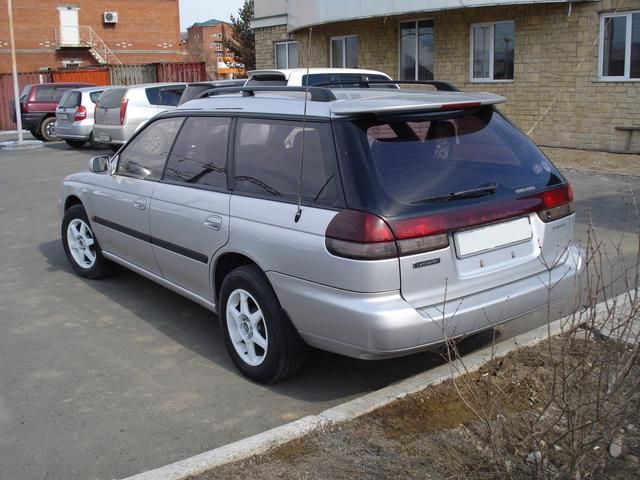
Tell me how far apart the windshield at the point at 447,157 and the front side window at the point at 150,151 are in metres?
2.00

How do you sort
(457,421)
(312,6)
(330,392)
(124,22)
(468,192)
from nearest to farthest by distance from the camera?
(457,421), (468,192), (330,392), (312,6), (124,22)

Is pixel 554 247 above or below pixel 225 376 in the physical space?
above

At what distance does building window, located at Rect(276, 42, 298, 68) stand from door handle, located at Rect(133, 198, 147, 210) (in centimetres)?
1790

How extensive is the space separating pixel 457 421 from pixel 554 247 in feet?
4.60

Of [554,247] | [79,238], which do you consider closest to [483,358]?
[554,247]

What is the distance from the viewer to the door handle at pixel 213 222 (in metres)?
4.79

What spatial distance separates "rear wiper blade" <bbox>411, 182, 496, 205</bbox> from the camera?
405cm

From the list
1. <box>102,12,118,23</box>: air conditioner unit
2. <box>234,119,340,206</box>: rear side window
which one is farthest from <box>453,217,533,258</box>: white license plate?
<box>102,12,118,23</box>: air conditioner unit

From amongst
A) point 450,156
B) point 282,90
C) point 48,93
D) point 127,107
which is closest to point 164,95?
point 127,107

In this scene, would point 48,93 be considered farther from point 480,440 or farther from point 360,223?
point 480,440

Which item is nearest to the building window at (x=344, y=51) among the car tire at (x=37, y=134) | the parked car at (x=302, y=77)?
the parked car at (x=302, y=77)

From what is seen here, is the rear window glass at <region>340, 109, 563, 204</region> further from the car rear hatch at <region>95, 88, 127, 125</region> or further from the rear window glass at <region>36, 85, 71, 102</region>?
the rear window glass at <region>36, 85, 71, 102</region>

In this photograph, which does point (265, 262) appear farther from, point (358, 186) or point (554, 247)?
point (554, 247)

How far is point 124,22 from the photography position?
49469 millimetres
